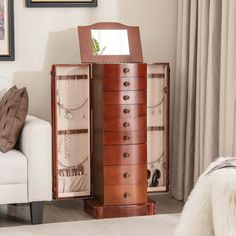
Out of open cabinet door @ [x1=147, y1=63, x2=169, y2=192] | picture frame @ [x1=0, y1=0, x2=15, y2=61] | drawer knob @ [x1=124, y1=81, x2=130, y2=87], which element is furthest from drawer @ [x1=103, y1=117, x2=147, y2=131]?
picture frame @ [x1=0, y1=0, x2=15, y2=61]

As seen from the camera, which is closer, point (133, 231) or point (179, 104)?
point (133, 231)

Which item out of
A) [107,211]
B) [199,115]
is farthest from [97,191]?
[199,115]

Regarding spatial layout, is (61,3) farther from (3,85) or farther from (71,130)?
(71,130)

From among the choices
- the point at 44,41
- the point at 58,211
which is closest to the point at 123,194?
the point at 58,211

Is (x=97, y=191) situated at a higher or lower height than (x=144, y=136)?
lower

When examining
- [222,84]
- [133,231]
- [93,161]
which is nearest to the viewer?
[133,231]

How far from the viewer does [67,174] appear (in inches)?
176

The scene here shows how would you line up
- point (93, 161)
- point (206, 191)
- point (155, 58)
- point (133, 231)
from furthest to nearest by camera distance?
point (155, 58) < point (93, 161) < point (133, 231) < point (206, 191)

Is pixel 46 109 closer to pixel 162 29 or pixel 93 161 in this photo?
pixel 93 161

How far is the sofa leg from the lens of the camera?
4.10m

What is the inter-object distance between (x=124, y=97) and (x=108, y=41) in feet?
1.87

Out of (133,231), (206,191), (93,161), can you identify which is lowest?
(133,231)

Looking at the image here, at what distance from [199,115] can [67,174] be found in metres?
1.02

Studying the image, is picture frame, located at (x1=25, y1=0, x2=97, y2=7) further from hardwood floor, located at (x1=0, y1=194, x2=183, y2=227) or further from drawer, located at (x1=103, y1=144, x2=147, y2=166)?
hardwood floor, located at (x1=0, y1=194, x2=183, y2=227)
